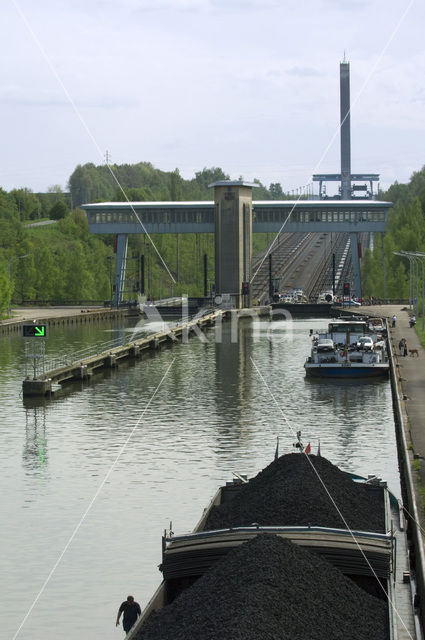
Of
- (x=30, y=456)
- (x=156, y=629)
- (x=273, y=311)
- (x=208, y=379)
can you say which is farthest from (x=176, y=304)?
(x=156, y=629)

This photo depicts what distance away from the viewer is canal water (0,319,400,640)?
1118 inches

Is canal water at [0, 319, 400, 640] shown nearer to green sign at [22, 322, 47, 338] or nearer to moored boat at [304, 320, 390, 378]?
moored boat at [304, 320, 390, 378]

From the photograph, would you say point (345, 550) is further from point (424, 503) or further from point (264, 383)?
point (264, 383)

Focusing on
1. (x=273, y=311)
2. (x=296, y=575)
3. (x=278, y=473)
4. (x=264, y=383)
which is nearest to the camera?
(x=296, y=575)

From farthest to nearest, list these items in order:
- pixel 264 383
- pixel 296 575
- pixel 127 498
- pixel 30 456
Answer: pixel 264 383, pixel 30 456, pixel 127 498, pixel 296 575

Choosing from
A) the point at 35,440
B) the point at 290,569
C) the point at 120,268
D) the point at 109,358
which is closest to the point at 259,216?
the point at 120,268

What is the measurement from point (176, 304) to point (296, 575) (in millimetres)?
143917

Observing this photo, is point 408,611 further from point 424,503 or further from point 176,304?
point 176,304

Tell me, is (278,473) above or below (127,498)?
above

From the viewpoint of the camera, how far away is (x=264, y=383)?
71188mm

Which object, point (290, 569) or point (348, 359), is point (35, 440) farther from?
point (290, 569)

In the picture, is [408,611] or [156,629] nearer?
[156,629]

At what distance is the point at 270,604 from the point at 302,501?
7531 millimetres

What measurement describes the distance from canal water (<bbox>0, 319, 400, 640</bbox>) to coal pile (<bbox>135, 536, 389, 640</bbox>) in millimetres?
6207
